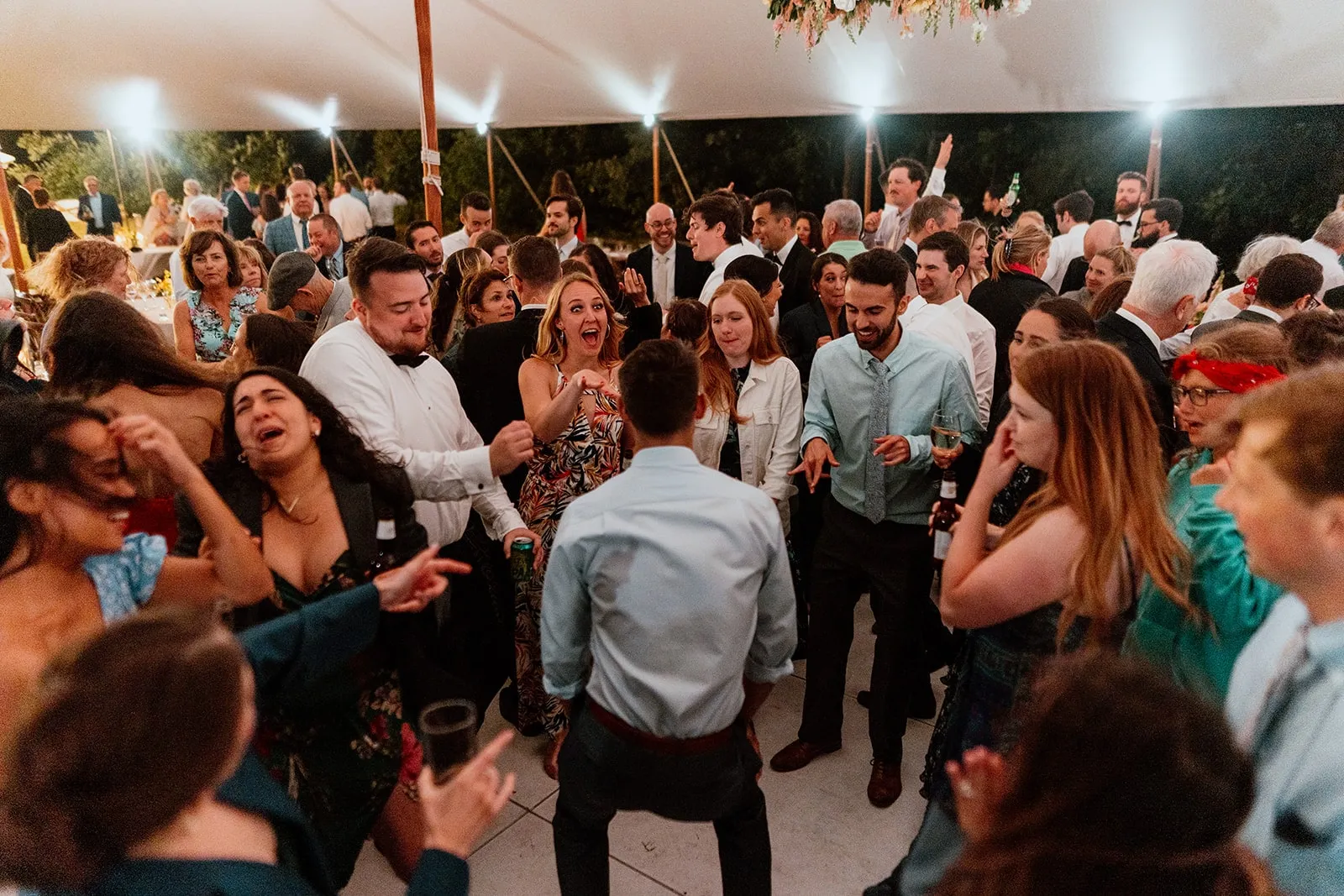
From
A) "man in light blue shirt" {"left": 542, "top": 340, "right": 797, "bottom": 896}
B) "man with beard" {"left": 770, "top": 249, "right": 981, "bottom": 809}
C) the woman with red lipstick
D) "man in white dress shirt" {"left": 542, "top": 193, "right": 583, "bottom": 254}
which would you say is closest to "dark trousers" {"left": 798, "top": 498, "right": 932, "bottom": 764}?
"man with beard" {"left": 770, "top": 249, "right": 981, "bottom": 809}

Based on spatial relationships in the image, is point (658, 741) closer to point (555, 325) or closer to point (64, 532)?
point (64, 532)

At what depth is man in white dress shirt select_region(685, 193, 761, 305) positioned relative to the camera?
4234 mm

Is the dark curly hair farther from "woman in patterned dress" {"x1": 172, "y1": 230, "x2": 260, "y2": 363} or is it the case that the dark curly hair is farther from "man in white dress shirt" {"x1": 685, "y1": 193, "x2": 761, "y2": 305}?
"man in white dress shirt" {"x1": 685, "y1": 193, "x2": 761, "y2": 305}

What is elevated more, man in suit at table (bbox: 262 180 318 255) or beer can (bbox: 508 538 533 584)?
man in suit at table (bbox: 262 180 318 255)

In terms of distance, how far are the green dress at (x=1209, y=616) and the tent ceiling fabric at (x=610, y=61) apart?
555 cm

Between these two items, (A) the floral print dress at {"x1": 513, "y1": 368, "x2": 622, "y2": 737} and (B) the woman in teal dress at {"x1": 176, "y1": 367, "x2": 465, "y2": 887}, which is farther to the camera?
(A) the floral print dress at {"x1": 513, "y1": 368, "x2": 622, "y2": 737}

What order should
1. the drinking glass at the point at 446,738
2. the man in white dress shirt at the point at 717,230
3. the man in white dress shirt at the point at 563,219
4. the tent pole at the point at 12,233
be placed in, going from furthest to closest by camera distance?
1. the tent pole at the point at 12,233
2. the man in white dress shirt at the point at 563,219
3. the man in white dress shirt at the point at 717,230
4. the drinking glass at the point at 446,738

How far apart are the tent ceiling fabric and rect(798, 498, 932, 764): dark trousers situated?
16.5 feet

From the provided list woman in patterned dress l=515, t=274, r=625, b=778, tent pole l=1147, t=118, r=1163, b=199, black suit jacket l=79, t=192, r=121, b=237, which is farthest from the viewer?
black suit jacket l=79, t=192, r=121, b=237

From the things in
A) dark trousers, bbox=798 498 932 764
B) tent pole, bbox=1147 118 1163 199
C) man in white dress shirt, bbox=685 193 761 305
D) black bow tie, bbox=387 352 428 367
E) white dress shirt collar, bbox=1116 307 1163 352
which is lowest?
dark trousers, bbox=798 498 932 764

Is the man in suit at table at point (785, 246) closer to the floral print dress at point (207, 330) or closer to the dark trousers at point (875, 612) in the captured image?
the dark trousers at point (875, 612)

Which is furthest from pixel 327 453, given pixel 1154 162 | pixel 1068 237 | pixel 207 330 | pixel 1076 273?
pixel 1154 162

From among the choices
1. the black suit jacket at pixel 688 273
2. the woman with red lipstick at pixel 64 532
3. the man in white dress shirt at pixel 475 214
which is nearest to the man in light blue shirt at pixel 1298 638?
the woman with red lipstick at pixel 64 532

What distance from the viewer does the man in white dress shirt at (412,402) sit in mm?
2227
